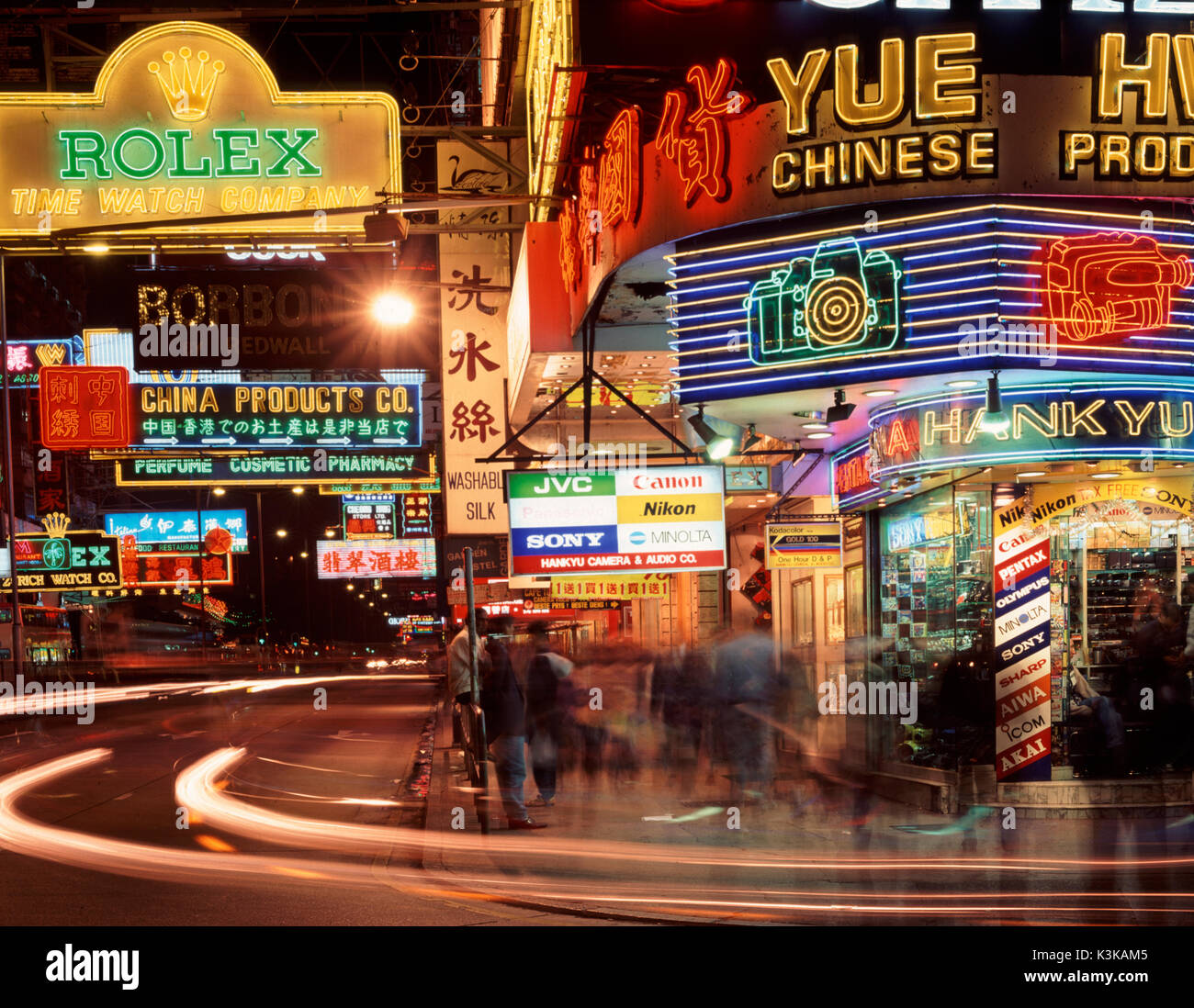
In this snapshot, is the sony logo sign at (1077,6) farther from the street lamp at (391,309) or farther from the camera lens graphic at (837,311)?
the street lamp at (391,309)

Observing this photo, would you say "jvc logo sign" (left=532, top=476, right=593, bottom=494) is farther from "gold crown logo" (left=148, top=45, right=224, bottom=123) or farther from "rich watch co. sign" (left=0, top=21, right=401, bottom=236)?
"gold crown logo" (left=148, top=45, right=224, bottom=123)

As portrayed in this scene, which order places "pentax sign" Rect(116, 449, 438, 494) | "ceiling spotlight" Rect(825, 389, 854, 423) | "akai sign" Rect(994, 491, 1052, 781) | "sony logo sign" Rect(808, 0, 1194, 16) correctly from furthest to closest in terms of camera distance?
"pentax sign" Rect(116, 449, 438, 494) < "akai sign" Rect(994, 491, 1052, 781) < "sony logo sign" Rect(808, 0, 1194, 16) < "ceiling spotlight" Rect(825, 389, 854, 423)

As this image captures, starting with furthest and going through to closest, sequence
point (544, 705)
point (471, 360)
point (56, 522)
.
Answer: point (56, 522), point (471, 360), point (544, 705)

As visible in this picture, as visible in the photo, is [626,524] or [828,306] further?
[626,524]

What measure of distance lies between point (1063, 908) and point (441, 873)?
4.78m

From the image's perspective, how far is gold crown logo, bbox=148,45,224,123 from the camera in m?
12.8

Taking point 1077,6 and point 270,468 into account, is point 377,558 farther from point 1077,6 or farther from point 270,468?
point 1077,6

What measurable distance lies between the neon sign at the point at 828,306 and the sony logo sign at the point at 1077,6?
2.32 m

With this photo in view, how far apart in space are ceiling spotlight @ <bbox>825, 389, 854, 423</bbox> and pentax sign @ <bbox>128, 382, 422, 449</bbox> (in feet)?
38.0

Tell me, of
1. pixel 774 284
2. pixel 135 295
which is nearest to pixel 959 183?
pixel 774 284

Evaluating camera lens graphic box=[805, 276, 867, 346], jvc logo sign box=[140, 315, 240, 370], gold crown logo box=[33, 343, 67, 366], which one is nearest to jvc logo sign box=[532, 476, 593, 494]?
camera lens graphic box=[805, 276, 867, 346]

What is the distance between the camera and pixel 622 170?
12508 mm

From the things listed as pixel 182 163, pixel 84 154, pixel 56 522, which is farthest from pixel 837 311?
pixel 56 522

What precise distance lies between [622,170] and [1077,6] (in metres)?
Answer: 4.53
